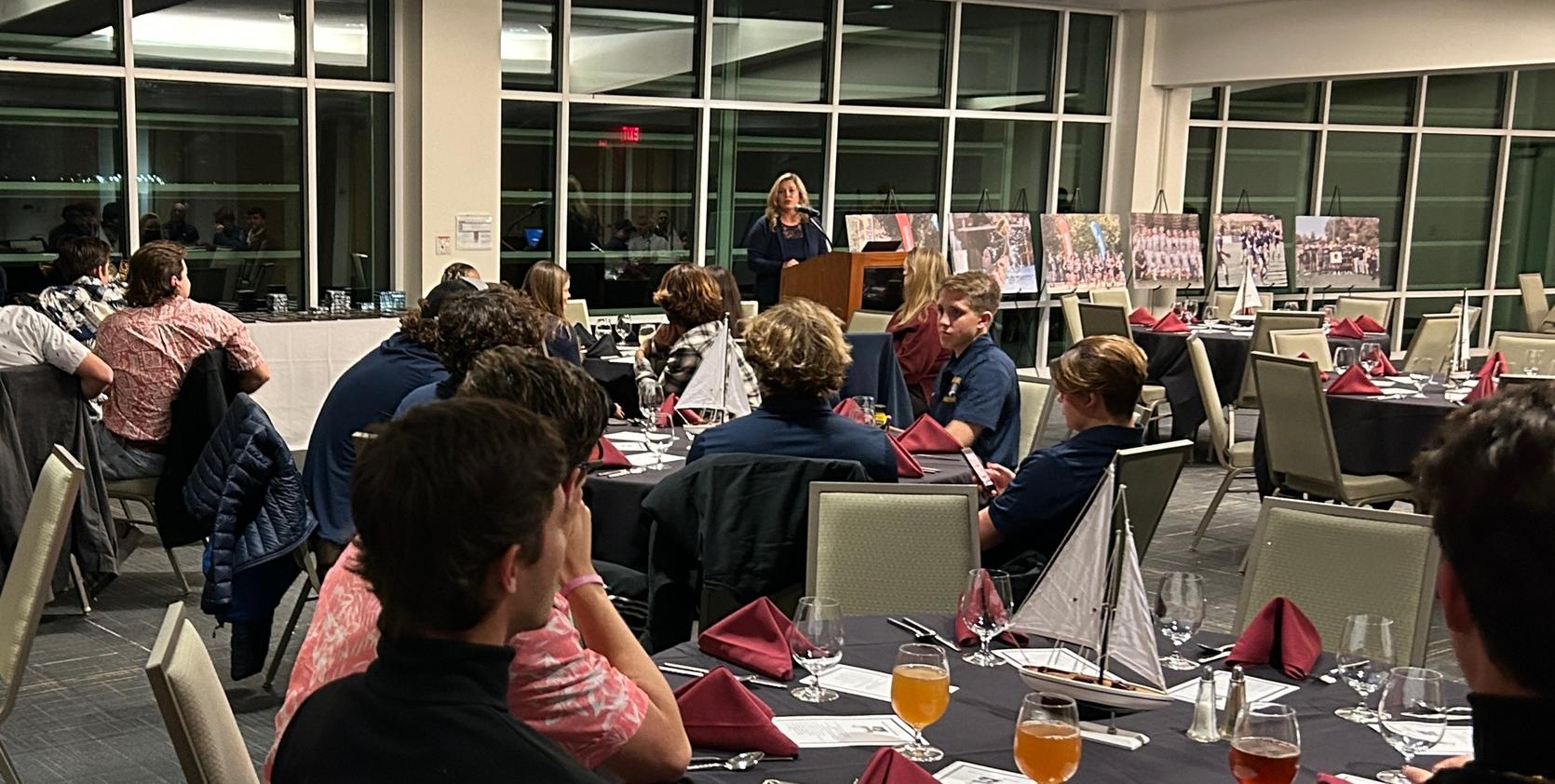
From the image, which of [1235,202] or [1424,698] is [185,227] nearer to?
[1424,698]

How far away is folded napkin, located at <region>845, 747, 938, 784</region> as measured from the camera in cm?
207

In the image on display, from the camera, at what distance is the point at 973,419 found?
18.2ft

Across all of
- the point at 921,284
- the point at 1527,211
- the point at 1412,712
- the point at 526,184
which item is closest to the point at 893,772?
the point at 1412,712

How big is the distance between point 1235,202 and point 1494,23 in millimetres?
3819

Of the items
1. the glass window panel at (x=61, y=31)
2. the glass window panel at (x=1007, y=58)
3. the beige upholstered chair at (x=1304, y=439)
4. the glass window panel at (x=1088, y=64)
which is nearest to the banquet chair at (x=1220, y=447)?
the beige upholstered chair at (x=1304, y=439)

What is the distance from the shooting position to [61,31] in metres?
8.69

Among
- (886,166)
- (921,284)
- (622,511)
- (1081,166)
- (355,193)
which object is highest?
(1081,166)

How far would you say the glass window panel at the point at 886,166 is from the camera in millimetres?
12461

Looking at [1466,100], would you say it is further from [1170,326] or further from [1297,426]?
[1297,426]

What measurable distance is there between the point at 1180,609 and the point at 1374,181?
46.6 feet

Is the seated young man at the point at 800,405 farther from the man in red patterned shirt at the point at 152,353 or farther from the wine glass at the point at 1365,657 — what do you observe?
the man in red patterned shirt at the point at 152,353

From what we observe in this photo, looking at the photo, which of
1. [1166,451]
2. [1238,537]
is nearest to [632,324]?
[1238,537]

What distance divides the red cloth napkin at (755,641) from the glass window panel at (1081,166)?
37.5 feet

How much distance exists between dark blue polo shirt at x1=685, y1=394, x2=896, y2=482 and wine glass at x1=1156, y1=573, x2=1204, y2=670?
1424 mm
